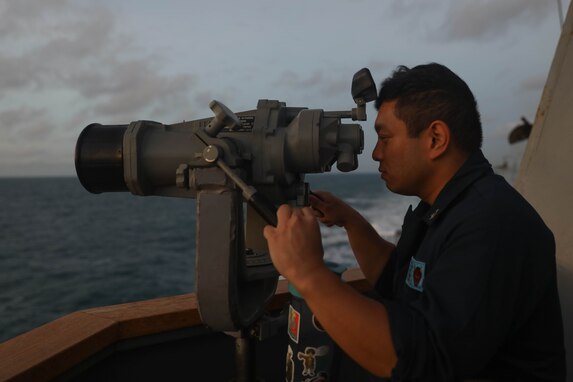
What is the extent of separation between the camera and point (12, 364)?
1.55 m

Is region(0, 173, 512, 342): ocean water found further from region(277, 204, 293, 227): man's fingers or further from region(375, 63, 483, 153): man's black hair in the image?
region(375, 63, 483, 153): man's black hair

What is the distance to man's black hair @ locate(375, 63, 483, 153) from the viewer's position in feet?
4.63

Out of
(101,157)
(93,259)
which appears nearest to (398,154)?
(101,157)

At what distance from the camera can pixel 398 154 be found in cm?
148

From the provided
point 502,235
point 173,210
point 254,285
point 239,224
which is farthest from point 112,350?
point 173,210

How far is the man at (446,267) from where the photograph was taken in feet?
3.43

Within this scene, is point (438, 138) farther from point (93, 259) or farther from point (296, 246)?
point (93, 259)

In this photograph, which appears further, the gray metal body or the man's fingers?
the gray metal body

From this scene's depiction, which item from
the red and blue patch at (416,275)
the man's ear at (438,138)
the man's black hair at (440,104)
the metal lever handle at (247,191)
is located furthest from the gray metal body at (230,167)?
the red and blue patch at (416,275)

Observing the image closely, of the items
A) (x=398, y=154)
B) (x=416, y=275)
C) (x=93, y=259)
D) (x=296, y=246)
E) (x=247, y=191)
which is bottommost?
(x=93, y=259)

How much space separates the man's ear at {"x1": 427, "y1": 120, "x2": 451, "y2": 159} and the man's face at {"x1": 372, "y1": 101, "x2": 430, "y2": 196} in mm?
24

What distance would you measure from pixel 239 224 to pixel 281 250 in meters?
0.34

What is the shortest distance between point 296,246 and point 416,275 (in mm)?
427

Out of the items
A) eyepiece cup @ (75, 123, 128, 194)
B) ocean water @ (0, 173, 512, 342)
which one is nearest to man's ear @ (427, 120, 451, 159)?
eyepiece cup @ (75, 123, 128, 194)
